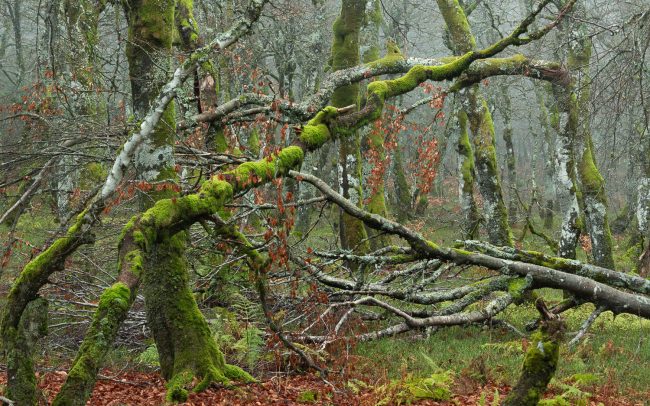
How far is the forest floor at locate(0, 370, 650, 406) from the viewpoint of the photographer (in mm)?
6496

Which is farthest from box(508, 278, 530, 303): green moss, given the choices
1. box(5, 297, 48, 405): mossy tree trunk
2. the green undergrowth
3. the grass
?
box(5, 297, 48, 405): mossy tree trunk

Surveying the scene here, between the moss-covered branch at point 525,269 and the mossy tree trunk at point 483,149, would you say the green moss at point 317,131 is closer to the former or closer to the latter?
the moss-covered branch at point 525,269

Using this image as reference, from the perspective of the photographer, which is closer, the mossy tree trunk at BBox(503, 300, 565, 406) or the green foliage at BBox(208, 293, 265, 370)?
the mossy tree trunk at BBox(503, 300, 565, 406)

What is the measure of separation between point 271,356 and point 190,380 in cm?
195

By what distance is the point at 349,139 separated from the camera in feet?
45.6

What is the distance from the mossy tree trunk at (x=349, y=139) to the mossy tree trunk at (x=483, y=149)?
2236mm

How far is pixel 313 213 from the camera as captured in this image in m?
29.6

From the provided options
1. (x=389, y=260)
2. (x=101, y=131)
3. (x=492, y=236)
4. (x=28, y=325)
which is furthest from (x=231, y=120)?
(x=492, y=236)

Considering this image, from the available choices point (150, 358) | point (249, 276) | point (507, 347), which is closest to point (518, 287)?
point (507, 347)

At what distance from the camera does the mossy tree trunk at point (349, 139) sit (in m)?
13.2

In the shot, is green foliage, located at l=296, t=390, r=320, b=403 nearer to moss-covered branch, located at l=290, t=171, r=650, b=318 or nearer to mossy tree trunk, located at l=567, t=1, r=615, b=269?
moss-covered branch, located at l=290, t=171, r=650, b=318

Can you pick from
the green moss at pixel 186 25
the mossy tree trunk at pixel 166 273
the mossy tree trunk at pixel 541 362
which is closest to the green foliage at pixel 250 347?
the mossy tree trunk at pixel 166 273

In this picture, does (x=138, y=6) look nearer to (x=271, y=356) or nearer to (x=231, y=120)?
(x=231, y=120)

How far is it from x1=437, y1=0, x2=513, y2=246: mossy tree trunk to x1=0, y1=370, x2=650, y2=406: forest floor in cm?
558
